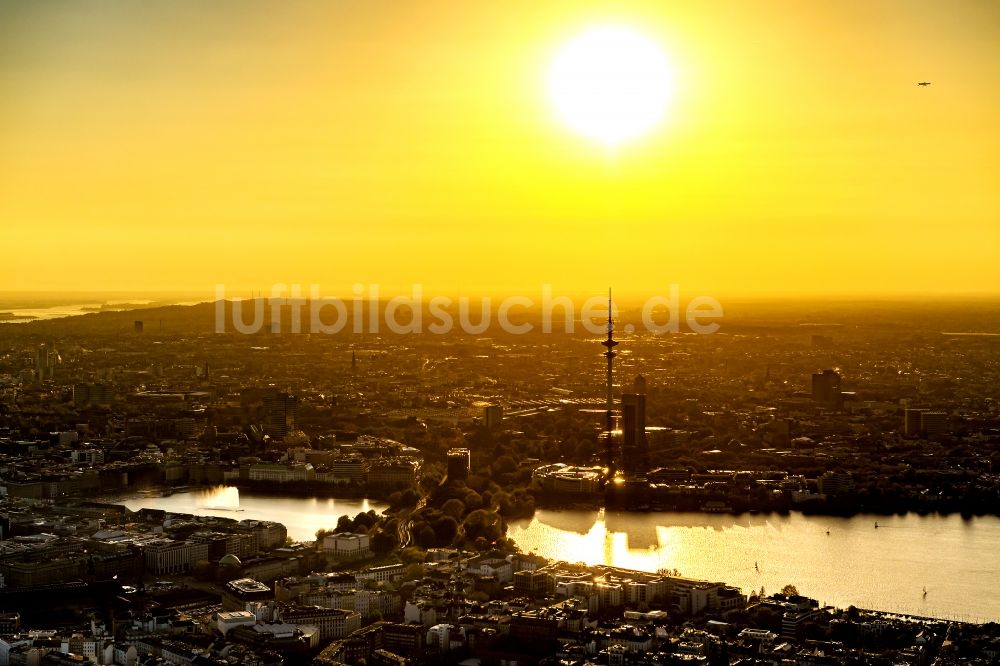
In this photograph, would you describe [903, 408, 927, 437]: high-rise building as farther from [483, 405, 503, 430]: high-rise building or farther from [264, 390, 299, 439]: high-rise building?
[264, 390, 299, 439]: high-rise building

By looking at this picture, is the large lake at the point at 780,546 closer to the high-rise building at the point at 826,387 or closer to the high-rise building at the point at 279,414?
the high-rise building at the point at 279,414

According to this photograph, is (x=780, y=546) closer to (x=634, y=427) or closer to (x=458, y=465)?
(x=458, y=465)

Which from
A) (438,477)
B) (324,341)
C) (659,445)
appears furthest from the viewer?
(324,341)

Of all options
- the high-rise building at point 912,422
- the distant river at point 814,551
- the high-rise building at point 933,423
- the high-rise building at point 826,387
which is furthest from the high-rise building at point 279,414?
the high-rise building at point 933,423

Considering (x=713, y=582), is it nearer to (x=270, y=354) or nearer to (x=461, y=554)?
(x=461, y=554)

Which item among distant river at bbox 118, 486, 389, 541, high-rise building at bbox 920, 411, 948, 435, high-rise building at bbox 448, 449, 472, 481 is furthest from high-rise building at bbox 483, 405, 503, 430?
high-rise building at bbox 920, 411, 948, 435

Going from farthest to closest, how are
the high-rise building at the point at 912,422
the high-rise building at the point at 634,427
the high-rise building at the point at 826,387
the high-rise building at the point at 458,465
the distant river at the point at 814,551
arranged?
1. the high-rise building at the point at 826,387
2. the high-rise building at the point at 912,422
3. the high-rise building at the point at 634,427
4. the high-rise building at the point at 458,465
5. the distant river at the point at 814,551

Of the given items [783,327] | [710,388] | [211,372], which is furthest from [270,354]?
[783,327]
